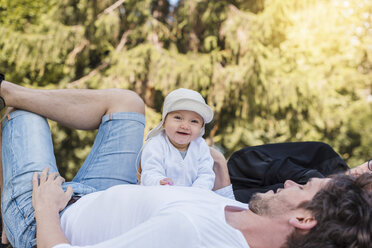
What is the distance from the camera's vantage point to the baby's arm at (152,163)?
1.85 metres

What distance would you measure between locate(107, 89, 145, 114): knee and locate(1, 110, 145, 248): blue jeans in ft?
0.09

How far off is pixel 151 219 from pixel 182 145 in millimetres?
1015

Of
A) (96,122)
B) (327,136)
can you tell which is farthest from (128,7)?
(96,122)

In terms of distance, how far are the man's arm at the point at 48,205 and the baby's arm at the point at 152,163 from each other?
377mm

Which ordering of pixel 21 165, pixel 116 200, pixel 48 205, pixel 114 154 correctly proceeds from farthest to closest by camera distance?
pixel 114 154
pixel 21 165
pixel 48 205
pixel 116 200

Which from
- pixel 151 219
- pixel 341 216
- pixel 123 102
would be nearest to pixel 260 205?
pixel 341 216

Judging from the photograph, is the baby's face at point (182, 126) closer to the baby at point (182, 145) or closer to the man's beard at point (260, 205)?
the baby at point (182, 145)

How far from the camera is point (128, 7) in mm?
7688

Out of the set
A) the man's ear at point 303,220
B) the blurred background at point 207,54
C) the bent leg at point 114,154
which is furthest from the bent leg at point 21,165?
the blurred background at point 207,54

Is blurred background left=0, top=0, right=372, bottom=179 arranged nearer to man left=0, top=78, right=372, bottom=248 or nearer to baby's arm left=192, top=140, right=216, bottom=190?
baby's arm left=192, top=140, right=216, bottom=190

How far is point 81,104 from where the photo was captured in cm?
195

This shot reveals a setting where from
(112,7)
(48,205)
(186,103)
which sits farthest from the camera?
(112,7)

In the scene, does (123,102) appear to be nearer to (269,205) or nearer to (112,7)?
(269,205)

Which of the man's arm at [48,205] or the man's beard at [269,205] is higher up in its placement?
the man's beard at [269,205]
